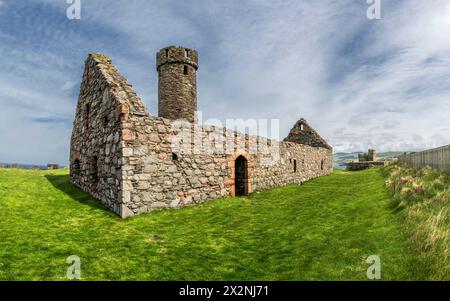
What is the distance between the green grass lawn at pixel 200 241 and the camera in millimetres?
4941

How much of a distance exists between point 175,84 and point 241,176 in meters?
10.4

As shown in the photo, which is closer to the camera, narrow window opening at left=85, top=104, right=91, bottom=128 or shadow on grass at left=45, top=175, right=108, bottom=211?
shadow on grass at left=45, top=175, right=108, bottom=211

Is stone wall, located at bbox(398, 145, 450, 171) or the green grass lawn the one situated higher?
stone wall, located at bbox(398, 145, 450, 171)

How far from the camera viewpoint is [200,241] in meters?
6.90

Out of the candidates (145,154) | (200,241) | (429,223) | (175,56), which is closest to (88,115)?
(145,154)

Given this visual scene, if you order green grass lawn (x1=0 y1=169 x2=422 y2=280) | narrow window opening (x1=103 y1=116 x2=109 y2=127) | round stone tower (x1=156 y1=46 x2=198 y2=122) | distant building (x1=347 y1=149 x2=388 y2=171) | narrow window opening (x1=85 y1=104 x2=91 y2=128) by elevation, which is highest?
round stone tower (x1=156 y1=46 x2=198 y2=122)

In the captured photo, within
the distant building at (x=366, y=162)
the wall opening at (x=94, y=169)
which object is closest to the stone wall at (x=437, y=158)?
the wall opening at (x=94, y=169)

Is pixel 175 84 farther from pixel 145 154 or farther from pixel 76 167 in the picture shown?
pixel 145 154

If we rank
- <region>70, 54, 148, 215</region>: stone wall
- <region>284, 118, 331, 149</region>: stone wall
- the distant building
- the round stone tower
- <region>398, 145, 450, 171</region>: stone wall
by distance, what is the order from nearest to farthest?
1. <region>70, 54, 148, 215</region>: stone wall
2. <region>398, 145, 450, 171</region>: stone wall
3. the round stone tower
4. <region>284, 118, 331, 149</region>: stone wall
5. the distant building

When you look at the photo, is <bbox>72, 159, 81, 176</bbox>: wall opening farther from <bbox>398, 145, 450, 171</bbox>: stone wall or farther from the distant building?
the distant building

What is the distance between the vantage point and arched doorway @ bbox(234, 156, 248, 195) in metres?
14.0

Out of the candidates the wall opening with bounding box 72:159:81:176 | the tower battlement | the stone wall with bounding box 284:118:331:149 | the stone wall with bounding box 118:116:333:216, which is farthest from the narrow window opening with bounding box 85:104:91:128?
the stone wall with bounding box 284:118:331:149

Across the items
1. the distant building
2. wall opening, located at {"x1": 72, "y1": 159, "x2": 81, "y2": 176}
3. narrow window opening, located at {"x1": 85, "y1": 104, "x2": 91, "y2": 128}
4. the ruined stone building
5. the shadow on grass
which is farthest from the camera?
the distant building
